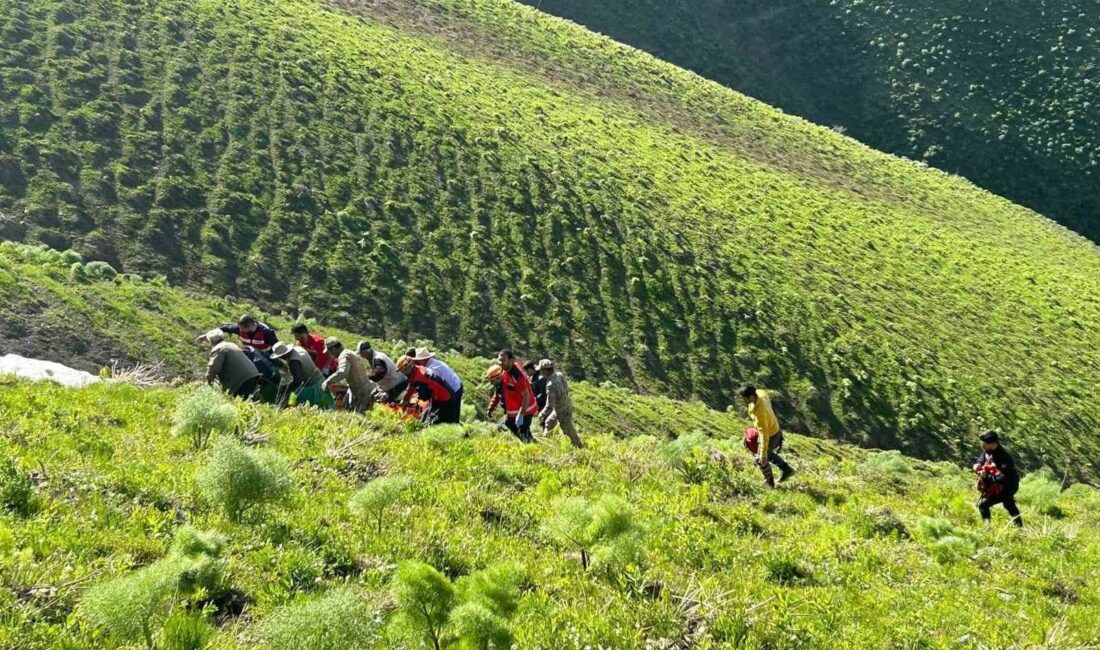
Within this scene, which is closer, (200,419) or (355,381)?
(200,419)

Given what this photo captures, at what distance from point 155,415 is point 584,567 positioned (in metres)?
6.05

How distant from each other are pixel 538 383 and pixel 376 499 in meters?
8.38

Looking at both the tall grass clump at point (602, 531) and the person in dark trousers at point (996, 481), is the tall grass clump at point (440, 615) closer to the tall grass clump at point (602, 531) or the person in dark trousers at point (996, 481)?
the tall grass clump at point (602, 531)

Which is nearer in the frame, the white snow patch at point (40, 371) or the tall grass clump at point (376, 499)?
the tall grass clump at point (376, 499)

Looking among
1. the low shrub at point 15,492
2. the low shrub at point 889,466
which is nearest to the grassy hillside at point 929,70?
the low shrub at point 889,466

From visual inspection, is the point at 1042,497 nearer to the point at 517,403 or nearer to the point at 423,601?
the point at 517,403

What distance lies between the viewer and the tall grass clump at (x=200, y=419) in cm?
943

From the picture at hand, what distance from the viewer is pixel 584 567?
8008 millimetres

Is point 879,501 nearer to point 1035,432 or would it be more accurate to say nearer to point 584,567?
point 584,567

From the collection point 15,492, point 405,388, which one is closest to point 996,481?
point 405,388

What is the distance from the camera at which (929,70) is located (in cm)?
8531

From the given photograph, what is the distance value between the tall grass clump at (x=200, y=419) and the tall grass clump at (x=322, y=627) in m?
4.66

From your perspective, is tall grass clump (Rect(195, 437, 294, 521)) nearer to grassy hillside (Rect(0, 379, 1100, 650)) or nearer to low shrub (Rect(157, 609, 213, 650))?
grassy hillside (Rect(0, 379, 1100, 650))

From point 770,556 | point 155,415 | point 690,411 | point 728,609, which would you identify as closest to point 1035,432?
point 690,411
